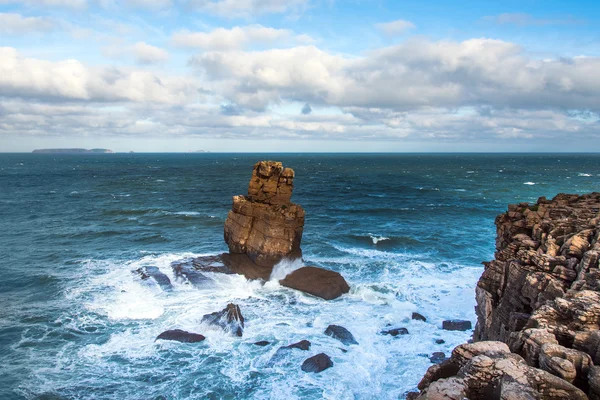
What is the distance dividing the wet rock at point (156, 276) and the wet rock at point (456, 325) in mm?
24505

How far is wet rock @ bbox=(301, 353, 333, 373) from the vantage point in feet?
85.5

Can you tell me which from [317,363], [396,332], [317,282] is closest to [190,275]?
[317,282]

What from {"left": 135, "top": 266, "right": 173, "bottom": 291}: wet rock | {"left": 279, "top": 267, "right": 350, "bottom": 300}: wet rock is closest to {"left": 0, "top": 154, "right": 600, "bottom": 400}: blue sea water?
{"left": 279, "top": 267, "right": 350, "bottom": 300}: wet rock

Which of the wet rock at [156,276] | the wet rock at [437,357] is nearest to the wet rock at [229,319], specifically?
the wet rock at [156,276]

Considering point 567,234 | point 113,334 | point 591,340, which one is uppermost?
point 567,234

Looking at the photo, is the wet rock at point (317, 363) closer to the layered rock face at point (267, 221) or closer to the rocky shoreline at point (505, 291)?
the rocky shoreline at point (505, 291)

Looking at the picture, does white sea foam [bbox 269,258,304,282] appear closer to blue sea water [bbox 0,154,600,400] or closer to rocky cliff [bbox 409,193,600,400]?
blue sea water [bbox 0,154,600,400]

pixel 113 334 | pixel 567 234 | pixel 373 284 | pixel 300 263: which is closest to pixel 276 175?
pixel 300 263

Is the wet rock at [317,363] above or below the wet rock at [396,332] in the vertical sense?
below

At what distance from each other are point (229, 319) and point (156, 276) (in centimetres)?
1314

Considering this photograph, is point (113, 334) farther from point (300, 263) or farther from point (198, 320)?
point (300, 263)

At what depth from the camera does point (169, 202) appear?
294 ft

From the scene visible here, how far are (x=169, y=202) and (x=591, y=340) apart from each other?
8588 centimetres

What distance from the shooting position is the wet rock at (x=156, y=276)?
39281 mm
